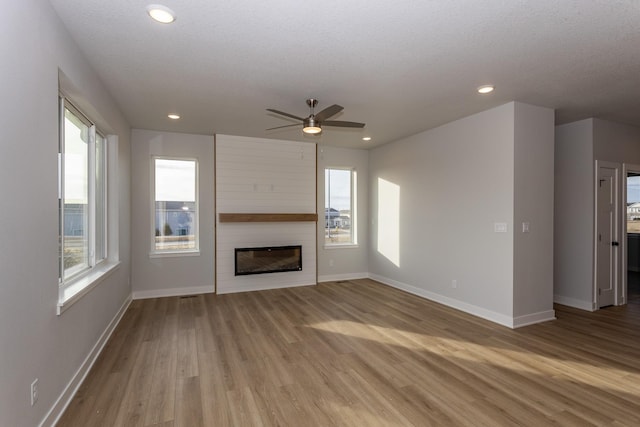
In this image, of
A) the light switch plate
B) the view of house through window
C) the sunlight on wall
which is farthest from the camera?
the view of house through window

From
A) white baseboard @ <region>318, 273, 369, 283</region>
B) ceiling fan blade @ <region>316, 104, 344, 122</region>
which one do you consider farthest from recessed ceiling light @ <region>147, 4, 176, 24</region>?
white baseboard @ <region>318, 273, 369, 283</region>

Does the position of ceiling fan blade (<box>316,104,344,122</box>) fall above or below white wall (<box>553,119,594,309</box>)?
above

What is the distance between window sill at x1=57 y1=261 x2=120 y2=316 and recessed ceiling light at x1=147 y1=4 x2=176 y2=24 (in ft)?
6.88

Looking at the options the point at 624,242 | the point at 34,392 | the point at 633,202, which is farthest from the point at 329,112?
the point at 633,202

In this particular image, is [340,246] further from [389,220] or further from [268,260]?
[268,260]

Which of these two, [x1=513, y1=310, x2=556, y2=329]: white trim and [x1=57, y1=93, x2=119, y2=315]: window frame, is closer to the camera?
[x1=57, y1=93, x2=119, y2=315]: window frame

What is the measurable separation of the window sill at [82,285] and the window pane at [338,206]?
A: 390 centimetres

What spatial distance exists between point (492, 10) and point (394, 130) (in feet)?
10.3

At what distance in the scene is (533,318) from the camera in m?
4.11

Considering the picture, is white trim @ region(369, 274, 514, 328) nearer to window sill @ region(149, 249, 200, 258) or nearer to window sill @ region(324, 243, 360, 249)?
window sill @ region(324, 243, 360, 249)

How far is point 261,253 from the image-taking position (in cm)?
586

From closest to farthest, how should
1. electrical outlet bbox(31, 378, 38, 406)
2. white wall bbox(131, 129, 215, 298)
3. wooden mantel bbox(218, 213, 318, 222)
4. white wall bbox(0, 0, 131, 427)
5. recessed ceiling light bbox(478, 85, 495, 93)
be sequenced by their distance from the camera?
white wall bbox(0, 0, 131, 427) < electrical outlet bbox(31, 378, 38, 406) < recessed ceiling light bbox(478, 85, 495, 93) < white wall bbox(131, 129, 215, 298) < wooden mantel bbox(218, 213, 318, 222)

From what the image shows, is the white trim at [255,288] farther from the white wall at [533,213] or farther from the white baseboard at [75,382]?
the white wall at [533,213]

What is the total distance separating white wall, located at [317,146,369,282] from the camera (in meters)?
6.55
